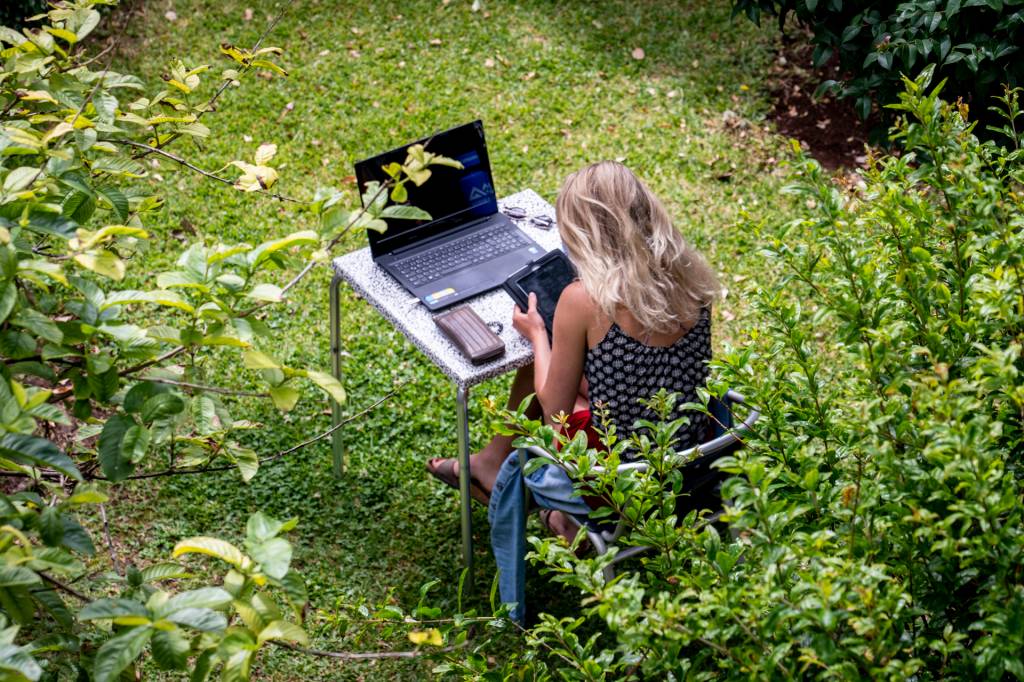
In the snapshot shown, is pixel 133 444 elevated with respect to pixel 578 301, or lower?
elevated

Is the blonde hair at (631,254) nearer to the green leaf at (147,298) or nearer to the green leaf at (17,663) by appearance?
the green leaf at (147,298)

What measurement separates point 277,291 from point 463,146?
1.96 m

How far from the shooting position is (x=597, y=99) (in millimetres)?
6629

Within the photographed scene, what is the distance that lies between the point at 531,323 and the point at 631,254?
0.47m

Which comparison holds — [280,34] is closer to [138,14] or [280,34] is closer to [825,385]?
[138,14]

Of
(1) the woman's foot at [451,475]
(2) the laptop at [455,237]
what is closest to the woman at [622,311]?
(2) the laptop at [455,237]

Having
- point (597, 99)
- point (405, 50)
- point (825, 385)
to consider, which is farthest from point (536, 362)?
point (405, 50)

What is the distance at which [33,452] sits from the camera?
6.42 ft

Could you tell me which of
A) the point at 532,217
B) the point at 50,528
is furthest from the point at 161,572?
the point at 532,217

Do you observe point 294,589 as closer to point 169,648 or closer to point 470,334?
point 169,648

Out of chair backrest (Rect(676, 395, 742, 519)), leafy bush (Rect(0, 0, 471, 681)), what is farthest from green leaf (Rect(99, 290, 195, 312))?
chair backrest (Rect(676, 395, 742, 519))

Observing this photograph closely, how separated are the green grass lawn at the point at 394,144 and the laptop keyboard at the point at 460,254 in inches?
36.1

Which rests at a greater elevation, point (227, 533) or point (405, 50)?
point (405, 50)

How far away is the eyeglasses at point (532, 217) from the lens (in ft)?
13.9
